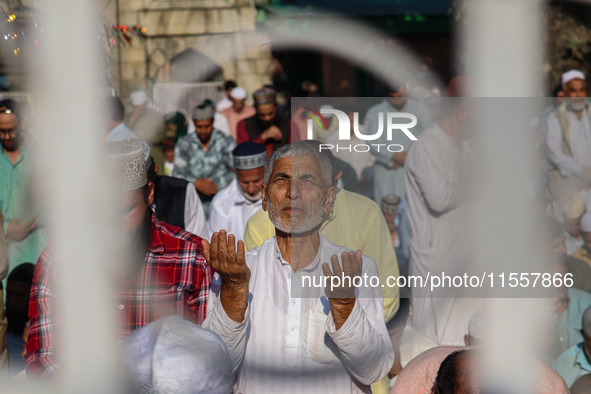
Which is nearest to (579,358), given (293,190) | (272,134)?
(293,190)

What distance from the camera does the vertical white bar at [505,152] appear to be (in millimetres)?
1055

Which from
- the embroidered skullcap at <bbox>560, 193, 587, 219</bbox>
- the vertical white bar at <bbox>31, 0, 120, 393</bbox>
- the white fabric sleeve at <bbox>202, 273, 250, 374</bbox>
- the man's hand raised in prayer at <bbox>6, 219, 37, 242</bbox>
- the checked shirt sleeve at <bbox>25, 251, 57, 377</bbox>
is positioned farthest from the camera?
the man's hand raised in prayer at <bbox>6, 219, 37, 242</bbox>

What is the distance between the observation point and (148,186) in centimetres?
240

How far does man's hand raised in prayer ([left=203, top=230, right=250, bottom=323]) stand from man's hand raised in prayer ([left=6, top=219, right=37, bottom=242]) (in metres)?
2.60

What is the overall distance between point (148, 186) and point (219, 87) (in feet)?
32.7

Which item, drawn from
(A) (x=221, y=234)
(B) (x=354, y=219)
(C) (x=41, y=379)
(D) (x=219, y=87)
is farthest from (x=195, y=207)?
(D) (x=219, y=87)

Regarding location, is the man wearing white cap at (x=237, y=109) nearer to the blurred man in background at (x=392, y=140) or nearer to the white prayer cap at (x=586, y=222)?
the blurred man in background at (x=392, y=140)

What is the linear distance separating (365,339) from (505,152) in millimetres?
1071

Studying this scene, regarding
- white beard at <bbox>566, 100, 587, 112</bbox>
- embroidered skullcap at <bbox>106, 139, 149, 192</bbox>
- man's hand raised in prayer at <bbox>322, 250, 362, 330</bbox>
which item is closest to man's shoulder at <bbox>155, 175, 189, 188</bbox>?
embroidered skullcap at <bbox>106, 139, 149, 192</bbox>

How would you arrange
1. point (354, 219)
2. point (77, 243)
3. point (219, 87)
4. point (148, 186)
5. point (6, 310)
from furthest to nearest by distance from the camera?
point (219, 87) < point (6, 310) < point (354, 219) < point (148, 186) < point (77, 243)

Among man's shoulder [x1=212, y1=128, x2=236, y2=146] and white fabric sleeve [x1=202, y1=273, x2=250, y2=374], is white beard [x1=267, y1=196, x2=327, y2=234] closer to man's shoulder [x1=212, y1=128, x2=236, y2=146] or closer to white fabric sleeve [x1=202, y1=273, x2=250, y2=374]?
white fabric sleeve [x1=202, y1=273, x2=250, y2=374]

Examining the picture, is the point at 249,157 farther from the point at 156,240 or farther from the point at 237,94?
the point at 237,94

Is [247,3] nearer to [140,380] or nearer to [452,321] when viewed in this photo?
[452,321]

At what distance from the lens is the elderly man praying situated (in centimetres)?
204
